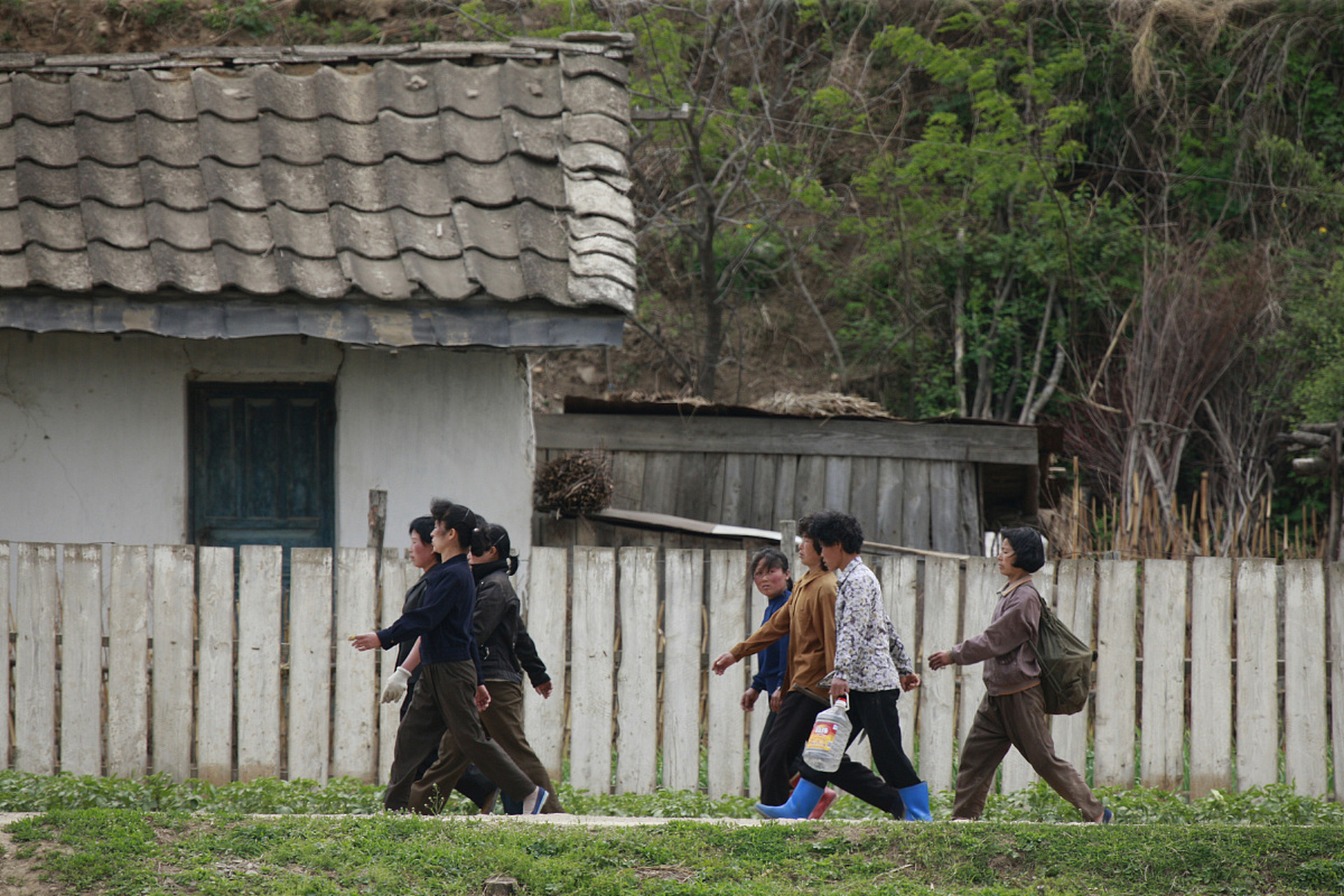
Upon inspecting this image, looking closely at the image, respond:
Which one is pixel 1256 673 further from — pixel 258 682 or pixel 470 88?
pixel 470 88

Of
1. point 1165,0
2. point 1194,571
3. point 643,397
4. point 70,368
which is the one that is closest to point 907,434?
point 643,397

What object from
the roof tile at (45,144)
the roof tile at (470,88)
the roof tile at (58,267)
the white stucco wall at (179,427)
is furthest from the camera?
the roof tile at (470,88)

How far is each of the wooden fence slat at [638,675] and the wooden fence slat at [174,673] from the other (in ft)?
7.54

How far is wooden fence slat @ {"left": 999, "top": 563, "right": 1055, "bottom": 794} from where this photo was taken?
21.8ft

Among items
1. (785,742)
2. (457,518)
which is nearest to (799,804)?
(785,742)

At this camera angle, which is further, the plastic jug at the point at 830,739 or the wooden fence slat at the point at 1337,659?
the wooden fence slat at the point at 1337,659

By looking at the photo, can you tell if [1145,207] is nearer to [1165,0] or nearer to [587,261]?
[1165,0]

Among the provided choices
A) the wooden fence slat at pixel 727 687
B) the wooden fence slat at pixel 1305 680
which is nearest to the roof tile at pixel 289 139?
the wooden fence slat at pixel 727 687

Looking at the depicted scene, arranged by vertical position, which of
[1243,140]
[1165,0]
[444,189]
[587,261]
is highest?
[1165,0]

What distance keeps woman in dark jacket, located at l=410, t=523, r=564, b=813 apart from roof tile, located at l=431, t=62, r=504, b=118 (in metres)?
3.88

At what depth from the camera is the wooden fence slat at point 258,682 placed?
655 cm

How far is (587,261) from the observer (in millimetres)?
7480

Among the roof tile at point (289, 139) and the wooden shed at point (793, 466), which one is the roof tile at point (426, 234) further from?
the wooden shed at point (793, 466)

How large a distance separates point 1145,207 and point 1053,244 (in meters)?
1.96
